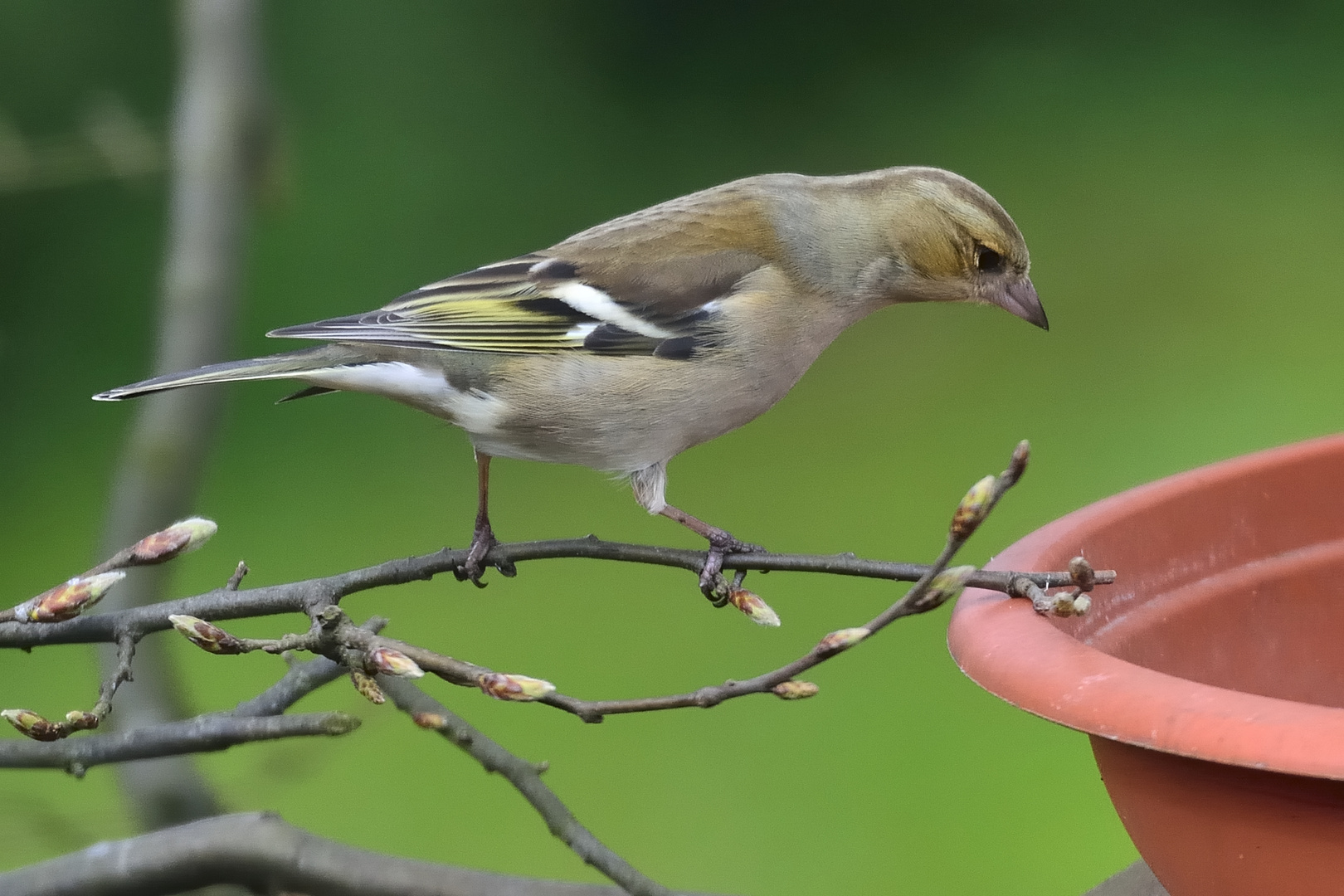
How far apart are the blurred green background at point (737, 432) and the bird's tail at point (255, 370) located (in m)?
1.39

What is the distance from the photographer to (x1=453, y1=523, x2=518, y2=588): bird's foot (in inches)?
54.7

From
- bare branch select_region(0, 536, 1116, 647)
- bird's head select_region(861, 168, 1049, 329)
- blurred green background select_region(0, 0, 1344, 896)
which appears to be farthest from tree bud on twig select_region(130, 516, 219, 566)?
blurred green background select_region(0, 0, 1344, 896)

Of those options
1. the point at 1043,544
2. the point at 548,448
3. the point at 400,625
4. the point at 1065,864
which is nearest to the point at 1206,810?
the point at 1043,544

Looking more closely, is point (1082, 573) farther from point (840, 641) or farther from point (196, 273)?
point (196, 273)

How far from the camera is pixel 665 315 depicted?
5.47 feet

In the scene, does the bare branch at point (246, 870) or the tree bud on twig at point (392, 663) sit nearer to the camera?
the tree bud on twig at point (392, 663)

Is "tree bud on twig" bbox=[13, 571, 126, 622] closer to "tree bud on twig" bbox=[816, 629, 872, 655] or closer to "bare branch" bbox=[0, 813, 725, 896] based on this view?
"bare branch" bbox=[0, 813, 725, 896]

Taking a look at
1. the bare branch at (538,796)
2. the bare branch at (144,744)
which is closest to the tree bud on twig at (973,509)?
the bare branch at (538,796)

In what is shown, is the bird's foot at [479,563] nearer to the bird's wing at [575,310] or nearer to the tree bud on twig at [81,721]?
the bird's wing at [575,310]

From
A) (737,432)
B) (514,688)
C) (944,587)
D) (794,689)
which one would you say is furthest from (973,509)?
(737,432)

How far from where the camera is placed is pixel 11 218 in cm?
343

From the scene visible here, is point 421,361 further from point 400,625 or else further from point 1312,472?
point 400,625

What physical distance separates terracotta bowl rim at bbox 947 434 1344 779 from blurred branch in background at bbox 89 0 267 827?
2.46 feet

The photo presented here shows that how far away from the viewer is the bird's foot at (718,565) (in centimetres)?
122
